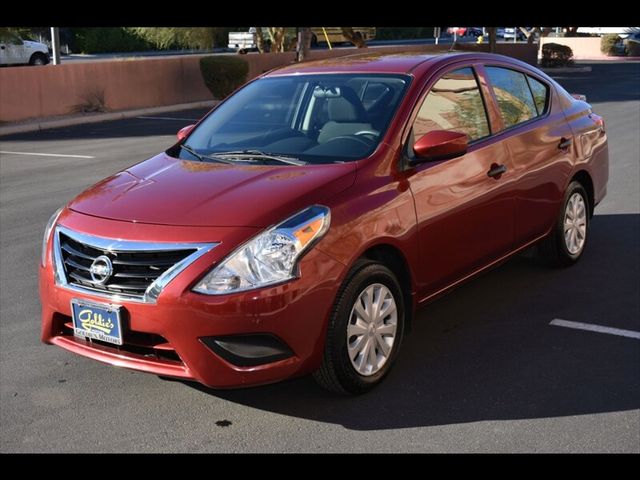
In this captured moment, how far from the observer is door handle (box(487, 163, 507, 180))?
493 centimetres

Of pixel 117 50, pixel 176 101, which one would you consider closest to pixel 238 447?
pixel 176 101

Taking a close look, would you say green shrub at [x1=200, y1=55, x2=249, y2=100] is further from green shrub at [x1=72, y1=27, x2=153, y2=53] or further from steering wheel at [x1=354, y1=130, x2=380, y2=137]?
green shrub at [x1=72, y1=27, x2=153, y2=53]

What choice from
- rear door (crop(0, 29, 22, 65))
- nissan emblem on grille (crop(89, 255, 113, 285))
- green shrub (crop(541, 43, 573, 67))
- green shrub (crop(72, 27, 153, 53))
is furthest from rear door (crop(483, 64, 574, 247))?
green shrub (crop(72, 27, 153, 53))

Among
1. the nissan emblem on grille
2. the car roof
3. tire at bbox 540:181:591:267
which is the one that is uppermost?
the car roof

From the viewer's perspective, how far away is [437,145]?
4.28 meters

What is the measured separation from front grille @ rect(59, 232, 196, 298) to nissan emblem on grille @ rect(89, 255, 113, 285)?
0.01 metres

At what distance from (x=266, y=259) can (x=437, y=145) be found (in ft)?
4.27

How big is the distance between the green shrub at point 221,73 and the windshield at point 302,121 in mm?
18382

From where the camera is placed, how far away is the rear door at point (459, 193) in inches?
173

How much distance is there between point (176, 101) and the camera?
23328mm

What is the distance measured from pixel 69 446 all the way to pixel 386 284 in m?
1.71

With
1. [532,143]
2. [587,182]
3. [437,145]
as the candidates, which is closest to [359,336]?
[437,145]

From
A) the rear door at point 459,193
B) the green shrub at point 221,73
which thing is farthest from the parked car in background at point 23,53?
the rear door at point 459,193
